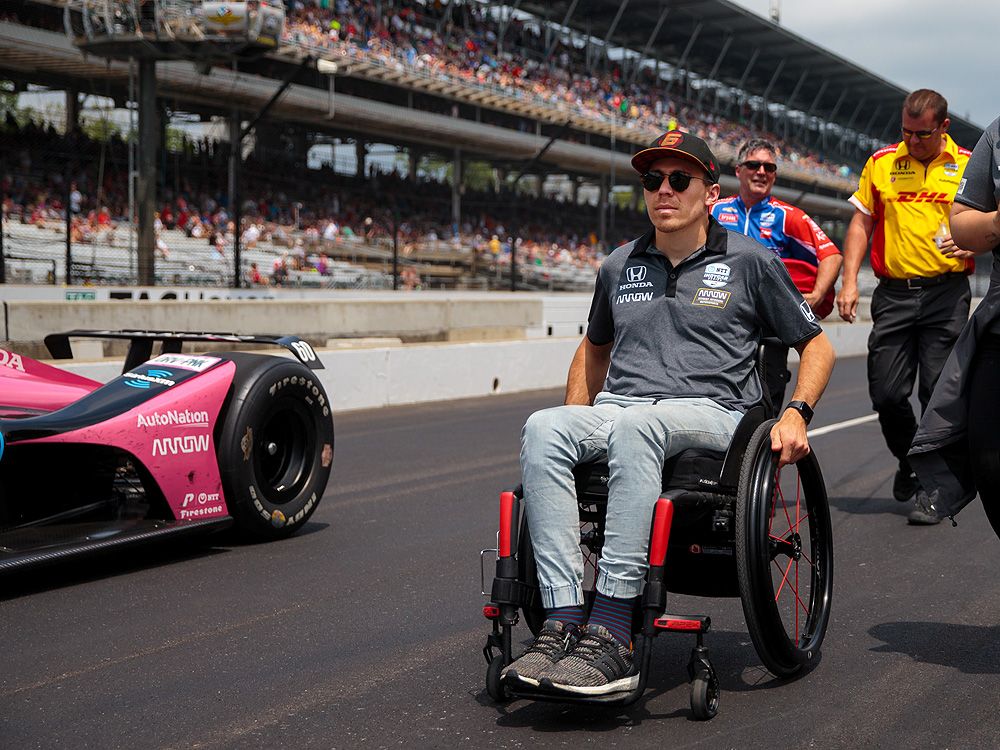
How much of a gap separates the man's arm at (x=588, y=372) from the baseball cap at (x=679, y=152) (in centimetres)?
62

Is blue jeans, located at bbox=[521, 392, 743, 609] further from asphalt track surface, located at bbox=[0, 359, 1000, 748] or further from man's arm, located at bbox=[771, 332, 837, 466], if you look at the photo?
asphalt track surface, located at bbox=[0, 359, 1000, 748]

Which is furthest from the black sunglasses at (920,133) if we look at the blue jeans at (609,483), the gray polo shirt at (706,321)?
the blue jeans at (609,483)

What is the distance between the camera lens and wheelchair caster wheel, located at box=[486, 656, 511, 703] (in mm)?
3234

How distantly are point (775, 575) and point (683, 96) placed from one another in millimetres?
47990

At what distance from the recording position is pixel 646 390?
3.65 meters

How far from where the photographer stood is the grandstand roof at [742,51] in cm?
4453

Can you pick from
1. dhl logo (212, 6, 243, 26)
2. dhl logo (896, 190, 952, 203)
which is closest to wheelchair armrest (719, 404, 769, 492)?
dhl logo (896, 190, 952, 203)

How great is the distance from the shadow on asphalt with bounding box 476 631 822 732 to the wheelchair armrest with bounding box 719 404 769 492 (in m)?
0.61

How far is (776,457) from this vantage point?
3412 millimetres

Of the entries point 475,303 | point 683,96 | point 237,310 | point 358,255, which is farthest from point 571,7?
point 237,310

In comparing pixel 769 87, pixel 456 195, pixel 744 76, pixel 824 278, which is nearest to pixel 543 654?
pixel 824 278

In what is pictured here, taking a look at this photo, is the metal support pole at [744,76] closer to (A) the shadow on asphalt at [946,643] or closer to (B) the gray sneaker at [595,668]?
(A) the shadow on asphalt at [946,643]

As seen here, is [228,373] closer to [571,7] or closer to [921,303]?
[921,303]

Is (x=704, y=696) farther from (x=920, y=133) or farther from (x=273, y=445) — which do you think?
(x=920, y=133)
